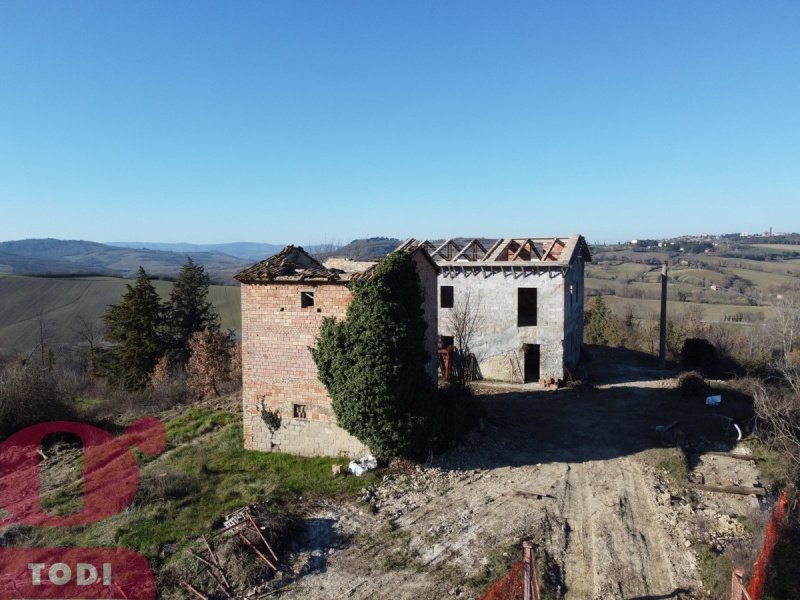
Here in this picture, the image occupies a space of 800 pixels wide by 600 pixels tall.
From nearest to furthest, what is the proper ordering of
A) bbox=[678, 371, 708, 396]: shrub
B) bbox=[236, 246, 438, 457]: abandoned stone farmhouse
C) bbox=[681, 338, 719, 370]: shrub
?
bbox=[236, 246, 438, 457]: abandoned stone farmhouse, bbox=[678, 371, 708, 396]: shrub, bbox=[681, 338, 719, 370]: shrub

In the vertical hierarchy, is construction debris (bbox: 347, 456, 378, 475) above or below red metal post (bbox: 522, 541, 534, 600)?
below

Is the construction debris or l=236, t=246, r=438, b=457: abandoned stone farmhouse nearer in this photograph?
the construction debris

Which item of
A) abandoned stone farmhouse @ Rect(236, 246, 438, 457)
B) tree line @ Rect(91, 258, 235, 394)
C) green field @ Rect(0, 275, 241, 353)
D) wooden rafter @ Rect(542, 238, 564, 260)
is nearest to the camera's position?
abandoned stone farmhouse @ Rect(236, 246, 438, 457)

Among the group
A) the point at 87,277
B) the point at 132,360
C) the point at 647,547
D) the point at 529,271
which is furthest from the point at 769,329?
the point at 87,277

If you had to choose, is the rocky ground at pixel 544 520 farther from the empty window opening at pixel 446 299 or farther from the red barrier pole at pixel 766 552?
the empty window opening at pixel 446 299

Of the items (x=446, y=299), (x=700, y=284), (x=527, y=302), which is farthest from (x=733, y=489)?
(x=700, y=284)

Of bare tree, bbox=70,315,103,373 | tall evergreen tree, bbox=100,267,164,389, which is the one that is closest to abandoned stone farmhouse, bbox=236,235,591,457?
tall evergreen tree, bbox=100,267,164,389

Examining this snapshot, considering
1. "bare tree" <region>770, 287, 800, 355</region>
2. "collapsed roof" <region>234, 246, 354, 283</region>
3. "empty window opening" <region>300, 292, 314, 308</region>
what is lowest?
"bare tree" <region>770, 287, 800, 355</region>

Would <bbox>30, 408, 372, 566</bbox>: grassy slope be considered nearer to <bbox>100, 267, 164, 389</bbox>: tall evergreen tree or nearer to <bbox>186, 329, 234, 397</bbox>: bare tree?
<bbox>186, 329, 234, 397</bbox>: bare tree

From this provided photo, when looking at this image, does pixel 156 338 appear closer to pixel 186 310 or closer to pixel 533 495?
pixel 186 310
